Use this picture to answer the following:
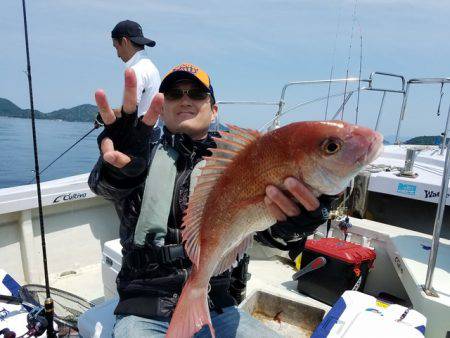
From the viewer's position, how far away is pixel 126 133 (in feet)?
6.24

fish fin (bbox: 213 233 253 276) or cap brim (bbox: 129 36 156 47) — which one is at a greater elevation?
cap brim (bbox: 129 36 156 47)

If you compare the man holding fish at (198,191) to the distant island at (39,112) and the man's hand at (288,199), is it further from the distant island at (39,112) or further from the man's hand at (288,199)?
the distant island at (39,112)

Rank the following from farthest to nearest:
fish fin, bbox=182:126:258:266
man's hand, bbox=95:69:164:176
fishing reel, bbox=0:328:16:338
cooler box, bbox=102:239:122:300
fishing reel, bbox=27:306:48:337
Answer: cooler box, bbox=102:239:122:300
fishing reel, bbox=27:306:48:337
fishing reel, bbox=0:328:16:338
man's hand, bbox=95:69:164:176
fish fin, bbox=182:126:258:266

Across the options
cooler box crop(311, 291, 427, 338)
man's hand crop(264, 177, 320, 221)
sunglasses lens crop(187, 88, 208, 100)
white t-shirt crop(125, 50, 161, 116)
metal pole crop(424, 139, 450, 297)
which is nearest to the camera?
man's hand crop(264, 177, 320, 221)

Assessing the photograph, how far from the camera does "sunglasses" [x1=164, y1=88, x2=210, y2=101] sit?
94.6 inches

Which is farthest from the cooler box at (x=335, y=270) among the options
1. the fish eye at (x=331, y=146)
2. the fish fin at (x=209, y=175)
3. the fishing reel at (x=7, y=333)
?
the fishing reel at (x=7, y=333)

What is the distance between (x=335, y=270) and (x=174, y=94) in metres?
2.57

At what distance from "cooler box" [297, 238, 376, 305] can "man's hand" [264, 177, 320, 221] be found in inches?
96.6

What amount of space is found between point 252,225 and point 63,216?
3.73 metres

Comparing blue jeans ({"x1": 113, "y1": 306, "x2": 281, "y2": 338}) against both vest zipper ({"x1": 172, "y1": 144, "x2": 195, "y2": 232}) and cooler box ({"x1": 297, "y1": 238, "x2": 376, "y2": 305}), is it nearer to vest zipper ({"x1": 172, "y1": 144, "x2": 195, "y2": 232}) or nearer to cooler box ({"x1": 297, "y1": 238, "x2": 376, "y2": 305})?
vest zipper ({"x1": 172, "y1": 144, "x2": 195, "y2": 232})

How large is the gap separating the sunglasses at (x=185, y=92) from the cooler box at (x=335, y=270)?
2.36 m

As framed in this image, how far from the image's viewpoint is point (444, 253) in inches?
143

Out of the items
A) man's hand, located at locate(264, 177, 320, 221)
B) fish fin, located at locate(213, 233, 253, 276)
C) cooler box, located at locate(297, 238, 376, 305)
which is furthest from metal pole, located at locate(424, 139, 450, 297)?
fish fin, located at locate(213, 233, 253, 276)

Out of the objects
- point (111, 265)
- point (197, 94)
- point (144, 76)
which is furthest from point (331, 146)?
point (144, 76)
